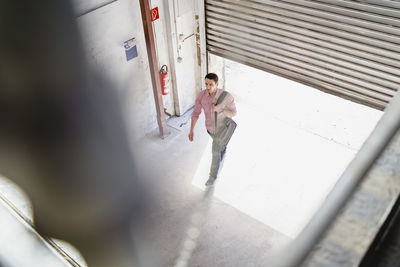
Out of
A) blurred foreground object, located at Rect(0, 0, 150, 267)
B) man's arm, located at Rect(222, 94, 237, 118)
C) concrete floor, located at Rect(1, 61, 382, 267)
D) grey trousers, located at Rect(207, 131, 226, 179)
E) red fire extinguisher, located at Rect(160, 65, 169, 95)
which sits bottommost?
concrete floor, located at Rect(1, 61, 382, 267)

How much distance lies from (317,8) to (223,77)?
6.71 feet

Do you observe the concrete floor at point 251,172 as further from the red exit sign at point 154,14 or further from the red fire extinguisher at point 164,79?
the red exit sign at point 154,14

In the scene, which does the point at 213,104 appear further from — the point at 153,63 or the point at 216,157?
the point at 153,63

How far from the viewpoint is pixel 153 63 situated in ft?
17.3

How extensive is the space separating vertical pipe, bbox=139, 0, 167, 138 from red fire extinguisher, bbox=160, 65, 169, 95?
192mm

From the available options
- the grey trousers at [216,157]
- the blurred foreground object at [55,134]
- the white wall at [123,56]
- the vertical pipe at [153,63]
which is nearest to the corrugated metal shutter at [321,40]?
the vertical pipe at [153,63]

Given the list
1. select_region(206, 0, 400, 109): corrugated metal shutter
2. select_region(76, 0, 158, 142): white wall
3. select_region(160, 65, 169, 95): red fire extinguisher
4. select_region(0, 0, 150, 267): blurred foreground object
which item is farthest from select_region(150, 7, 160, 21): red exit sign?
select_region(0, 0, 150, 267): blurred foreground object

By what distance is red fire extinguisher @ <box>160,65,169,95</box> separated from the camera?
562 cm

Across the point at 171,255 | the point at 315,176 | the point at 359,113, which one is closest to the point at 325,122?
the point at 359,113

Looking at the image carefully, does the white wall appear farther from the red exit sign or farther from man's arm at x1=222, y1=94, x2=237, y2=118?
man's arm at x1=222, y1=94, x2=237, y2=118

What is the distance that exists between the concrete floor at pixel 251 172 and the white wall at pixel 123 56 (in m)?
0.55

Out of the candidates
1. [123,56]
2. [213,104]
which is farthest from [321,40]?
[123,56]

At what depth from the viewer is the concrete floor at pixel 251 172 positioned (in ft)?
14.8

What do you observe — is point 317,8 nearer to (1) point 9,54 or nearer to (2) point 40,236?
(1) point 9,54
